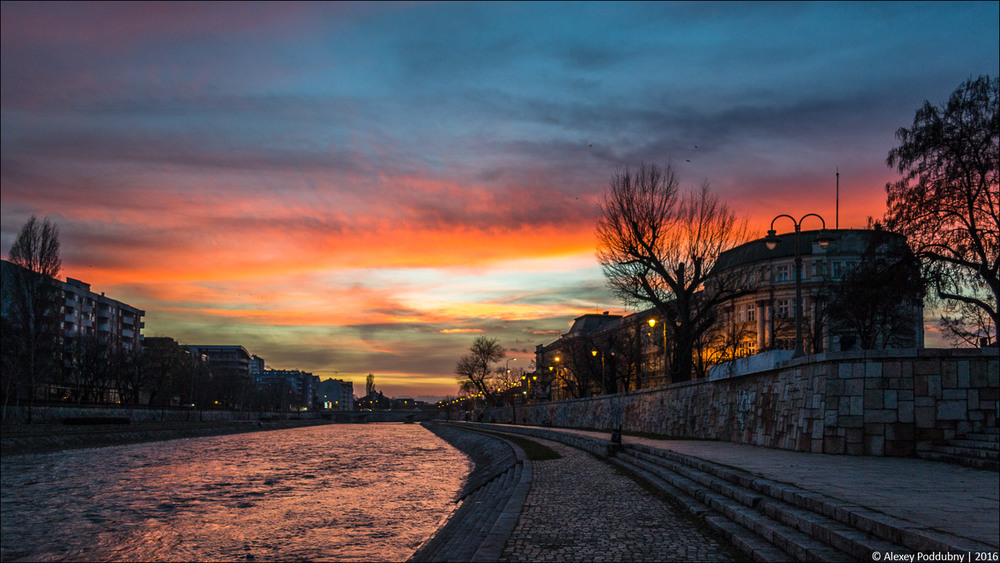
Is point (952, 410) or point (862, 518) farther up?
point (952, 410)

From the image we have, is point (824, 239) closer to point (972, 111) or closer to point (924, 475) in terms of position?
point (924, 475)

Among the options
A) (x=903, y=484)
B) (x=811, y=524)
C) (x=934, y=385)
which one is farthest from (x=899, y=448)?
(x=811, y=524)

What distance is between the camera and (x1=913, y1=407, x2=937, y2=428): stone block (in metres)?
16.3

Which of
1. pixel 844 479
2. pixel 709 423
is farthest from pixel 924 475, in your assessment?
pixel 709 423

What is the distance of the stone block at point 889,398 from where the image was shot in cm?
1673

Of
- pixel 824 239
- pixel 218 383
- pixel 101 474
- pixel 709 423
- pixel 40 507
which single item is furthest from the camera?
pixel 218 383

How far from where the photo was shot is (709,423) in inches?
1095

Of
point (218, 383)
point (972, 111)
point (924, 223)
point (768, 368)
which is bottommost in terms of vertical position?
point (218, 383)

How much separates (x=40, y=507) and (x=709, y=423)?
22.1m

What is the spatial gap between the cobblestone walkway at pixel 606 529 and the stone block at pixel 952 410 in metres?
7.14

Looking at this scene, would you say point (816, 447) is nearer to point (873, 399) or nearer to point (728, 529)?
point (873, 399)

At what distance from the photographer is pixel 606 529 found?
395 inches

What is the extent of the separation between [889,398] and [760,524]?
32.8 ft

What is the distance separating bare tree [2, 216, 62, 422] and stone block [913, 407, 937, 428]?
58.8m
